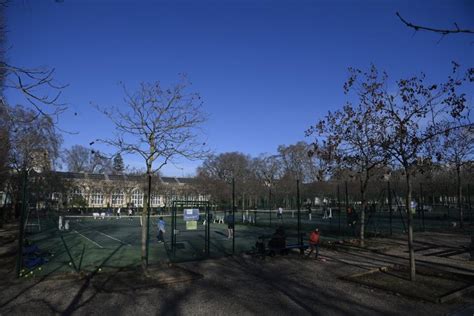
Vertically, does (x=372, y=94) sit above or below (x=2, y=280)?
above

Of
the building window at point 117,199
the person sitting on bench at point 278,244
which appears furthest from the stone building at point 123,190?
the person sitting on bench at point 278,244

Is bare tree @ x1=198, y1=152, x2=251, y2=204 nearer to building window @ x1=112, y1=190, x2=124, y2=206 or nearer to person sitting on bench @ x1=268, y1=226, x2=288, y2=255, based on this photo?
building window @ x1=112, y1=190, x2=124, y2=206

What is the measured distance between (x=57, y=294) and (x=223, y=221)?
30.7 m

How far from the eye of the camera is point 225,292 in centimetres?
1017

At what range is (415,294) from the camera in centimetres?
945

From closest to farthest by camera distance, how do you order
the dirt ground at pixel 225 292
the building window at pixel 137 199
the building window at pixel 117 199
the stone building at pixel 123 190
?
the dirt ground at pixel 225 292 → the stone building at pixel 123 190 → the building window at pixel 117 199 → the building window at pixel 137 199

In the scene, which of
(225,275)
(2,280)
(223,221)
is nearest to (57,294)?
(2,280)

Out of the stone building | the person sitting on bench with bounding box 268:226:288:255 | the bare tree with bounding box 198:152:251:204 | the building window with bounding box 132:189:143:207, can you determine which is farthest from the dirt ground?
the building window with bounding box 132:189:143:207

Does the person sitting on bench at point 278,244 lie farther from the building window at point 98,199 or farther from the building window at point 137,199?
the building window at point 98,199

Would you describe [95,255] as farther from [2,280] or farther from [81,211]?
[81,211]

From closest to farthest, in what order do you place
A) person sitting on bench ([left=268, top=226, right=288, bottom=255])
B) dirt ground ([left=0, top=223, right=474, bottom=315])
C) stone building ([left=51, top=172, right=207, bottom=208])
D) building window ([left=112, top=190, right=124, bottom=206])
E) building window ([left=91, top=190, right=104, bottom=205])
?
dirt ground ([left=0, top=223, right=474, bottom=315]), person sitting on bench ([left=268, top=226, right=288, bottom=255]), stone building ([left=51, top=172, right=207, bottom=208]), building window ([left=112, top=190, right=124, bottom=206]), building window ([left=91, top=190, right=104, bottom=205])

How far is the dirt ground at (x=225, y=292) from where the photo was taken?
8.54 metres

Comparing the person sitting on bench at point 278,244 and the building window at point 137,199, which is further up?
→ the building window at point 137,199

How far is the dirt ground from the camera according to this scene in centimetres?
854
